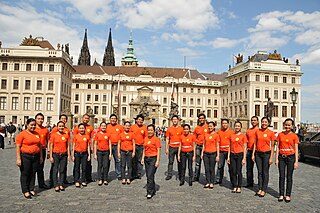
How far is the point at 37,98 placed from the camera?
46094 millimetres

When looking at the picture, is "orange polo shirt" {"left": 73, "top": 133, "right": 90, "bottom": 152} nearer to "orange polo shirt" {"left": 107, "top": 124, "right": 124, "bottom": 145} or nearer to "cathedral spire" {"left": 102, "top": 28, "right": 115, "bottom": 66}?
"orange polo shirt" {"left": 107, "top": 124, "right": 124, "bottom": 145}

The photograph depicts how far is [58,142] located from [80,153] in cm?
70

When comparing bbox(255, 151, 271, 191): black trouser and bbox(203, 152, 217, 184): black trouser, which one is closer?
bbox(255, 151, 271, 191): black trouser

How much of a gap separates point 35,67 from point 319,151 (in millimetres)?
43018

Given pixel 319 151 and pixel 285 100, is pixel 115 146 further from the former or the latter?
pixel 285 100

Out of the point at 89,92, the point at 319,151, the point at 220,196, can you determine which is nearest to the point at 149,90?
the point at 89,92

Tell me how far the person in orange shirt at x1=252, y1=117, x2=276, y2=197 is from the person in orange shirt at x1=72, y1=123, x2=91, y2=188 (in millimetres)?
4293

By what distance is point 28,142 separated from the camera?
6.41 metres

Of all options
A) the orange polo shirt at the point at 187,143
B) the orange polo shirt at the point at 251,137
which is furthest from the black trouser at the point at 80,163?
the orange polo shirt at the point at 251,137

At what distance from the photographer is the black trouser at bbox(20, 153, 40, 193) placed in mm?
6414

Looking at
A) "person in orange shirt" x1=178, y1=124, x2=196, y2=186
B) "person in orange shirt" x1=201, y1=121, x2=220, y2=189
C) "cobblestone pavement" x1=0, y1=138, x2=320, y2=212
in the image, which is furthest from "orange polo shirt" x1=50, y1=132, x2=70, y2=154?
"person in orange shirt" x1=201, y1=121, x2=220, y2=189

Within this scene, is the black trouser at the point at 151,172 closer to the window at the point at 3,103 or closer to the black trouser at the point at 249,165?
the black trouser at the point at 249,165

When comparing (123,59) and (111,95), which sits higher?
(123,59)

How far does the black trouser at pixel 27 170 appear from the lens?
6414mm
